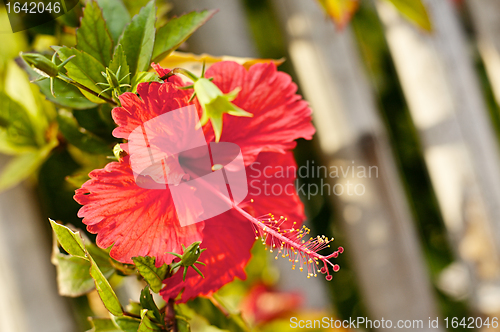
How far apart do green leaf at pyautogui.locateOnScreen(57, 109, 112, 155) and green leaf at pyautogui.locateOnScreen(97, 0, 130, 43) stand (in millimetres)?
78

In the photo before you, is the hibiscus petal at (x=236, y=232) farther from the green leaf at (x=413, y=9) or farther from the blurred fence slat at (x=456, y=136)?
the blurred fence slat at (x=456, y=136)

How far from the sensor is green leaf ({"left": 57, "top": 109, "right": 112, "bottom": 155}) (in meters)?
0.27

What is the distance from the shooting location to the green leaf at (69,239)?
21 cm

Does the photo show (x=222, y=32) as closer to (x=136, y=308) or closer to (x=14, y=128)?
(x=14, y=128)

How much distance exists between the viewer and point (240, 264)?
244 mm

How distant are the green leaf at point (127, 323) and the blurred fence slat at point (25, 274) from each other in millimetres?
402

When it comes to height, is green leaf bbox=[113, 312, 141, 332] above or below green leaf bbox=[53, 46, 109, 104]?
below

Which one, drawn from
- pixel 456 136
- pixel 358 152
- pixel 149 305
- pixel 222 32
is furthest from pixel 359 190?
pixel 149 305

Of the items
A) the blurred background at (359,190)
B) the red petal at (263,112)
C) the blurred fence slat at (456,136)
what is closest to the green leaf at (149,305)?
the red petal at (263,112)

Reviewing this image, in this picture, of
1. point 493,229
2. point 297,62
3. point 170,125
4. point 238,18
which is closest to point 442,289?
point 493,229

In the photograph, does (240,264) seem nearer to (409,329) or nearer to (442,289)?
(409,329)

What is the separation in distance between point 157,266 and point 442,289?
922 mm

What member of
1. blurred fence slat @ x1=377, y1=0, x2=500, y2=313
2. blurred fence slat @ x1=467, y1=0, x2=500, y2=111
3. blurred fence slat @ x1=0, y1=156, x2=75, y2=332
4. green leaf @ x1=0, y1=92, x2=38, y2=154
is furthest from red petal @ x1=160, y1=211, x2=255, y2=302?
blurred fence slat @ x1=467, y1=0, x2=500, y2=111

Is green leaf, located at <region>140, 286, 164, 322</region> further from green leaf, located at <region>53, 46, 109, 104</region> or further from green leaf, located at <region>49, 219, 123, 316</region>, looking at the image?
green leaf, located at <region>53, 46, 109, 104</region>
